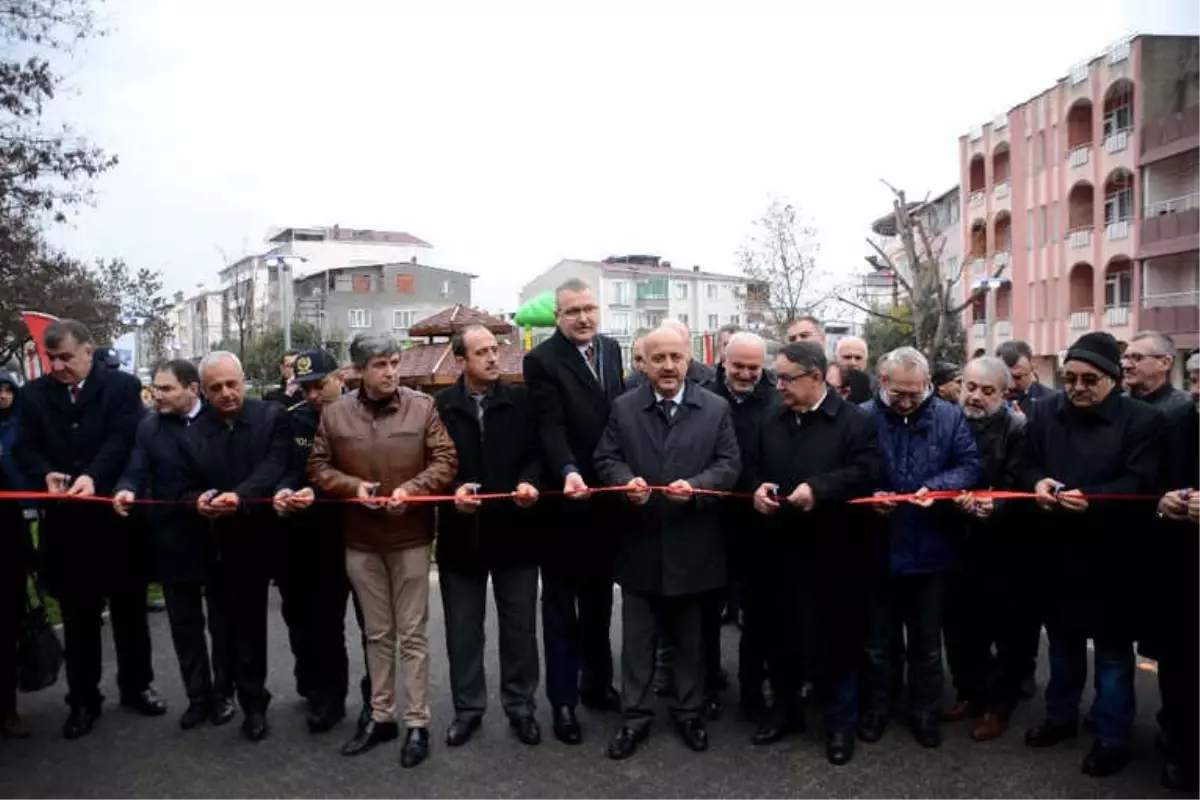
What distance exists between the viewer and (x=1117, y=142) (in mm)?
36594

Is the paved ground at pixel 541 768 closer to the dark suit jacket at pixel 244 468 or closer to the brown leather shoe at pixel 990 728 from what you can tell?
the brown leather shoe at pixel 990 728

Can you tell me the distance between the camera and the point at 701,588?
16.6ft

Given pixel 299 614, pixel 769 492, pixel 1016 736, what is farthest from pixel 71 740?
pixel 1016 736

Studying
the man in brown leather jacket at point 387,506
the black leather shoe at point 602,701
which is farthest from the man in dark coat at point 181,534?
the black leather shoe at point 602,701

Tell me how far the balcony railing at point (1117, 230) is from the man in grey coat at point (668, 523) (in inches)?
1483

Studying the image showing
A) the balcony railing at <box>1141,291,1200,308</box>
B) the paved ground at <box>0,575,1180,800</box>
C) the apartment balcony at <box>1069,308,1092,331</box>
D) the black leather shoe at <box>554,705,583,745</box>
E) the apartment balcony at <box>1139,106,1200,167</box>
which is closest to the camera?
the paved ground at <box>0,575,1180,800</box>

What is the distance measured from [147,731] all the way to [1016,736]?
16.1ft

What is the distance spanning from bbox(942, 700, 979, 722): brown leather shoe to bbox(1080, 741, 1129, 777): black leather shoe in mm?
827

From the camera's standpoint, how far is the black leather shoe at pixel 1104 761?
15.5ft

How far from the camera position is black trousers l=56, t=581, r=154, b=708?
567cm

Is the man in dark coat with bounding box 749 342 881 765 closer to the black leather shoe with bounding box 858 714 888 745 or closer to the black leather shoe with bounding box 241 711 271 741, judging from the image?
the black leather shoe with bounding box 858 714 888 745

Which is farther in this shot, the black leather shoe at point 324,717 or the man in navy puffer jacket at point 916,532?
the black leather shoe at point 324,717

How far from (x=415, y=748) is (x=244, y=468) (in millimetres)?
1848

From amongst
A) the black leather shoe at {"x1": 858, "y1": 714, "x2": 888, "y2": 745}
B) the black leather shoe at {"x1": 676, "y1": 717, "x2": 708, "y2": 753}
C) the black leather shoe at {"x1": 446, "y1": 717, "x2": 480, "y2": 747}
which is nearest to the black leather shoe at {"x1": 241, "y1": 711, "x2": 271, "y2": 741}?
the black leather shoe at {"x1": 446, "y1": 717, "x2": 480, "y2": 747}
